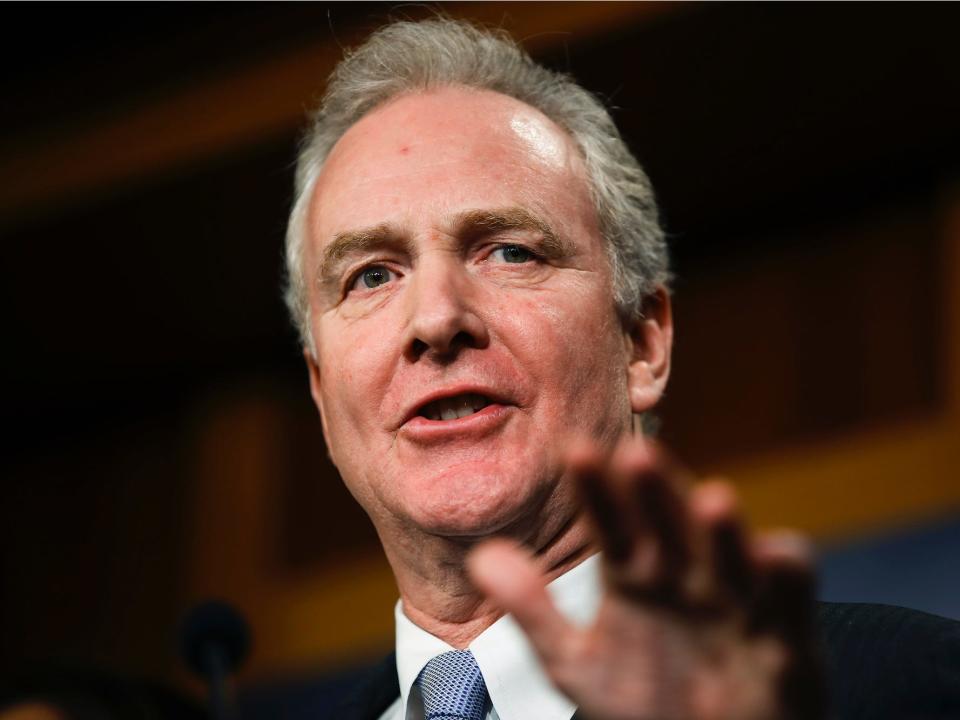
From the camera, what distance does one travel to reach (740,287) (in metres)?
4.38

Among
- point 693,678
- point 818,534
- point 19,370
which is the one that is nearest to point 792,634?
point 693,678

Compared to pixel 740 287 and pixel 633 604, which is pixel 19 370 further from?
pixel 633 604

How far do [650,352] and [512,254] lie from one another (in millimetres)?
298

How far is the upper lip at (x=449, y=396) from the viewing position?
79.8 inches

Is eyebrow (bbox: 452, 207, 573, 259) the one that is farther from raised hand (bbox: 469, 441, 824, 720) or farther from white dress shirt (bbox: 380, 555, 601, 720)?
raised hand (bbox: 469, 441, 824, 720)

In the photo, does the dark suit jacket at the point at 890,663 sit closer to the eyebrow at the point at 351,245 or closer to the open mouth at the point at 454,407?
the open mouth at the point at 454,407

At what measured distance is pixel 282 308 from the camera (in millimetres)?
4816

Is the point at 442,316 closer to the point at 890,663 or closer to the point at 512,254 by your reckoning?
the point at 512,254

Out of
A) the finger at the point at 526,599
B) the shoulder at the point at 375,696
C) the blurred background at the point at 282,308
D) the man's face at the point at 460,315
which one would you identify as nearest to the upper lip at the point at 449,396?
the man's face at the point at 460,315

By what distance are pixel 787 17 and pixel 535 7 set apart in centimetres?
62

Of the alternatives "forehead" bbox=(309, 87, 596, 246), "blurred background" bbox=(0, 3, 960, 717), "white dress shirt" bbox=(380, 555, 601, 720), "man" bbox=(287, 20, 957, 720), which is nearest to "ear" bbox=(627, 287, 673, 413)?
"man" bbox=(287, 20, 957, 720)

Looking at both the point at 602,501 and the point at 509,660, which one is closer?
the point at 602,501

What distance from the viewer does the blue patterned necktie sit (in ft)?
6.21

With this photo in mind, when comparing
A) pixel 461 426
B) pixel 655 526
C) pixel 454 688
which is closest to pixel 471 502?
pixel 461 426
